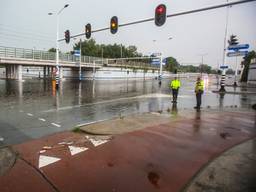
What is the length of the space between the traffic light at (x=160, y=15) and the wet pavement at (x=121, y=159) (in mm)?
8392

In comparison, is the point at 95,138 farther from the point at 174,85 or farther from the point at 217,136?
the point at 174,85

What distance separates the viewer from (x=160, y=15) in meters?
13.0

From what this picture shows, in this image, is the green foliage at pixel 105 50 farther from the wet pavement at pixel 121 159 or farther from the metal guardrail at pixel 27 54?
the wet pavement at pixel 121 159

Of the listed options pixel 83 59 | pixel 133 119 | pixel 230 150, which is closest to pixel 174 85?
pixel 133 119

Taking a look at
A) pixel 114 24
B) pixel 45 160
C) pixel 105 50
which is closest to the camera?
pixel 45 160

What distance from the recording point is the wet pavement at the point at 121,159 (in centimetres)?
355

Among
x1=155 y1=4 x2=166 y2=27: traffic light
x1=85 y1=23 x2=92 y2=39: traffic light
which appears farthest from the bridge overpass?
x1=155 y1=4 x2=166 y2=27: traffic light

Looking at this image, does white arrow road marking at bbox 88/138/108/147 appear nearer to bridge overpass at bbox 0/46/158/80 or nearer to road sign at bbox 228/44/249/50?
road sign at bbox 228/44/249/50

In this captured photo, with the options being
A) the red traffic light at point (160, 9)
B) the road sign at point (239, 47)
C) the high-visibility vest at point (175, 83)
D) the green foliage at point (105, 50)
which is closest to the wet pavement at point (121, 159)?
the high-visibility vest at point (175, 83)

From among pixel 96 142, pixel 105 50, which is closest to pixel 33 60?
pixel 96 142

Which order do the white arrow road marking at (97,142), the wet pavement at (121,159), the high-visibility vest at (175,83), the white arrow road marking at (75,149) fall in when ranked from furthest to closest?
the high-visibility vest at (175,83)
the white arrow road marking at (97,142)
the white arrow road marking at (75,149)
the wet pavement at (121,159)

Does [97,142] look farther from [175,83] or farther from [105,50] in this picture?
[105,50]

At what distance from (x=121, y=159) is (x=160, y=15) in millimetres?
11043

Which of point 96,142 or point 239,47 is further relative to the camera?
Answer: point 239,47
